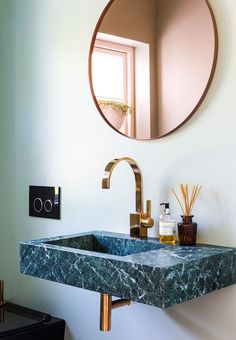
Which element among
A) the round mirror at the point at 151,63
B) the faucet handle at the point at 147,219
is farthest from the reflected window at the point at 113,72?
the faucet handle at the point at 147,219

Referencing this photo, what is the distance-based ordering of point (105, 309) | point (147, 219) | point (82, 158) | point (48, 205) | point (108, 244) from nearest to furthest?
point (105, 309) < point (147, 219) < point (108, 244) < point (82, 158) < point (48, 205)

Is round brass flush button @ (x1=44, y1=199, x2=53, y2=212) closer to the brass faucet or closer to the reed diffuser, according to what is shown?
the brass faucet

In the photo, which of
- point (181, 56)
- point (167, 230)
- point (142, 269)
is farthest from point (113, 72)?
point (142, 269)

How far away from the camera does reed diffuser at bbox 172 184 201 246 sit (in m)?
1.53

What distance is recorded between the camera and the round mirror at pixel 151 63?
1571 millimetres

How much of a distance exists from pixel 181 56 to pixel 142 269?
0.78m

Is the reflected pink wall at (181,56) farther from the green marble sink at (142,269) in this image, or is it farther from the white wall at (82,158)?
the green marble sink at (142,269)

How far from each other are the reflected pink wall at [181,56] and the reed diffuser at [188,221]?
238 millimetres

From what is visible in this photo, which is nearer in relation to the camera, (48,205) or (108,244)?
(108,244)

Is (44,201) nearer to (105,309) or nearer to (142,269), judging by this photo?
(105,309)

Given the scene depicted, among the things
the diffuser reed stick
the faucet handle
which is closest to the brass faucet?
the faucet handle

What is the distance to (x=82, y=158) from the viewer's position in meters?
2.02

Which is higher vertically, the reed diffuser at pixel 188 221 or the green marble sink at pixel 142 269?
the reed diffuser at pixel 188 221

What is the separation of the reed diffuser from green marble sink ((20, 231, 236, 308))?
4cm
